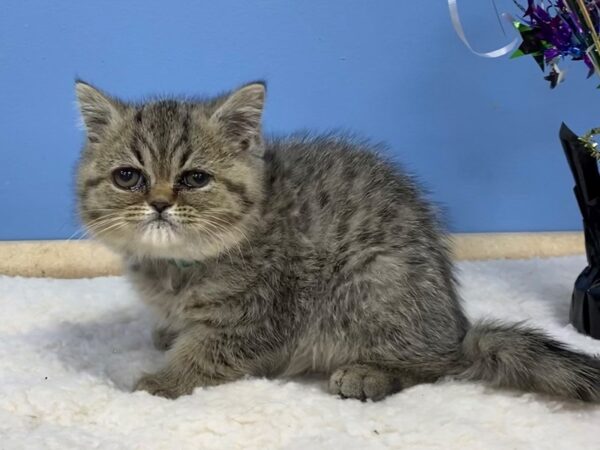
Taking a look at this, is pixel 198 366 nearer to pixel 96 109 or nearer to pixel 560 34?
pixel 96 109

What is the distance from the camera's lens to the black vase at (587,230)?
5.46ft

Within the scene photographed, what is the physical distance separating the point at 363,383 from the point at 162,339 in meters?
0.52

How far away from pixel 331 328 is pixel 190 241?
A: 1.09ft

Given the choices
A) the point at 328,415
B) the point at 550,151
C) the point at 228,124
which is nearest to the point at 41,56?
the point at 228,124

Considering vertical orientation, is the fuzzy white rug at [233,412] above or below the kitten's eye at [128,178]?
below

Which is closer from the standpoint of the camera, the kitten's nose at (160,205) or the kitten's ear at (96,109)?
the kitten's nose at (160,205)

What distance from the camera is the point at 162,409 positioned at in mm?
Result: 1210

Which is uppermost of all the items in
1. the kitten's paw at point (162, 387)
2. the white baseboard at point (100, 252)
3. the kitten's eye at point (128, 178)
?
the kitten's eye at point (128, 178)

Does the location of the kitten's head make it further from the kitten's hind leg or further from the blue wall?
the blue wall

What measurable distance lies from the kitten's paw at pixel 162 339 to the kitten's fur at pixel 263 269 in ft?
0.33

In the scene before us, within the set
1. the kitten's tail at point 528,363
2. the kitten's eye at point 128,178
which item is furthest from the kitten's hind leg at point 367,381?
the kitten's eye at point 128,178

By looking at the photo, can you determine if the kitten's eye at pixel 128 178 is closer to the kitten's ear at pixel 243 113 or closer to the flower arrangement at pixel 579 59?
the kitten's ear at pixel 243 113

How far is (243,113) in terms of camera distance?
141 cm

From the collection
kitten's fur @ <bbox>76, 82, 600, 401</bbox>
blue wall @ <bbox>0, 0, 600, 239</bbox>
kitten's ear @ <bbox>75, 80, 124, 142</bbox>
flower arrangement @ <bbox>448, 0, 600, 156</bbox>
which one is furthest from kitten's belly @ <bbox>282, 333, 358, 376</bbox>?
blue wall @ <bbox>0, 0, 600, 239</bbox>
